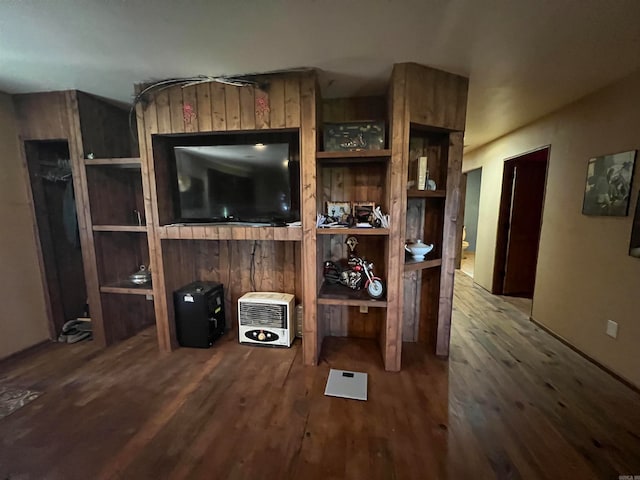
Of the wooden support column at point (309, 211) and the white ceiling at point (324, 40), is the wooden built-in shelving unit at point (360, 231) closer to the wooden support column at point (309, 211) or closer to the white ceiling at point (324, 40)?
the wooden support column at point (309, 211)

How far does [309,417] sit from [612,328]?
2.50 m

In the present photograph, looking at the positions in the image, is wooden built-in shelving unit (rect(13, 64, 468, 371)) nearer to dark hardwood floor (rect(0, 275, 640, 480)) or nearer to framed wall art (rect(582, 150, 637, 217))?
dark hardwood floor (rect(0, 275, 640, 480))

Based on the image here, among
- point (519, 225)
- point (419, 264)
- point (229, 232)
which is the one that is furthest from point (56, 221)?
point (519, 225)

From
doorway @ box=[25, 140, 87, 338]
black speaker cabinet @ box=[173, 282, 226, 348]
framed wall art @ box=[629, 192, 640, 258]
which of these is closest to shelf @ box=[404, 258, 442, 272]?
framed wall art @ box=[629, 192, 640, 258]

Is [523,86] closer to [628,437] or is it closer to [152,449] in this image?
[628,437]

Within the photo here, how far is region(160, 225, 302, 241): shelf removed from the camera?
2.20 metres

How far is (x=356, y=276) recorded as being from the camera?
2428 mm

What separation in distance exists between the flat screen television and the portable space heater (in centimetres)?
78

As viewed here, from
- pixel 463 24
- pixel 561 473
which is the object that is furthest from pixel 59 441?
pixel 463 24

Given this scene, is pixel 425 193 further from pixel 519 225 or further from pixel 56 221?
pixel 56 221

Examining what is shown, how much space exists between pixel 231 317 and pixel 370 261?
1.63m

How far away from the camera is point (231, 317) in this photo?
295cm

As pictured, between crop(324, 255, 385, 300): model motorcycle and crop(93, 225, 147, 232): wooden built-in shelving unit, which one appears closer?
crop(324, 255, 385, 300): model motorcycle

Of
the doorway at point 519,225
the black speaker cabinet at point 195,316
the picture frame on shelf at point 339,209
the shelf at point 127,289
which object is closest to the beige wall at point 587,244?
the doorway at point 519,225
